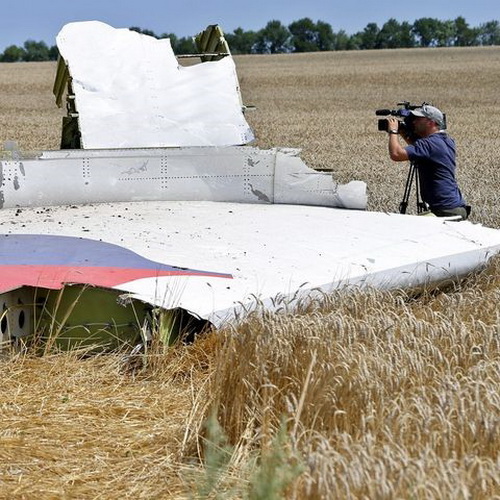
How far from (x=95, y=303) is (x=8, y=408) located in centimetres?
81

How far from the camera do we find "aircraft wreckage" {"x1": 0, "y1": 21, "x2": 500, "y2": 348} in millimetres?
4992

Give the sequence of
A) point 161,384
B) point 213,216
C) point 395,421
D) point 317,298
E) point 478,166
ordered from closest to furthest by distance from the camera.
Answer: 1. point 395,421
2. point 161,384
3. point 317,298
4. point 213,216
5. point 478,166

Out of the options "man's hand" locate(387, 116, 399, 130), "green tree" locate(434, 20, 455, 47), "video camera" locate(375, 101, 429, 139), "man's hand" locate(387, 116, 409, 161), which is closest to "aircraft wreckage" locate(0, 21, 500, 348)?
"man's hand" locate(387, 116, 409, 161)

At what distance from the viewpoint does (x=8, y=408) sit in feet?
14.3

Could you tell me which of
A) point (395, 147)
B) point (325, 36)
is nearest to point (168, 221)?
point (395, 147)

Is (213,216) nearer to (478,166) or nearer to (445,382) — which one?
(445,382)

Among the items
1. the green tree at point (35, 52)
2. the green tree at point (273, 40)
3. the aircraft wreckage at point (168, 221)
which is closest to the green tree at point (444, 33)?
the green tree at point (273, 40)

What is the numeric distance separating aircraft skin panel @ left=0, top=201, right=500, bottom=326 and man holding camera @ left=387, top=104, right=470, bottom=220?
891mm

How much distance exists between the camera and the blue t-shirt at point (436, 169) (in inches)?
306

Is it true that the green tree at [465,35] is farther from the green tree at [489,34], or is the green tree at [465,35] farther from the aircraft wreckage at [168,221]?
the aircraft wreckage at [168,221]

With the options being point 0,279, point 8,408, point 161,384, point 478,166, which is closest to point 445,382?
point 161,384

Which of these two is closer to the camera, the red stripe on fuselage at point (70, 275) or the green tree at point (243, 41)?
the red stripe on fuselage at point (70, 275)

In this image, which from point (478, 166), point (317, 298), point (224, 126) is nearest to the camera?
point (317, 298)

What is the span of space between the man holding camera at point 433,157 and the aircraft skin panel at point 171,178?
620 mm
